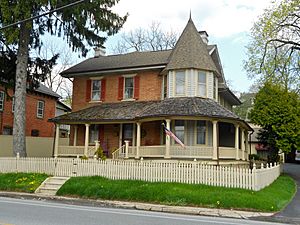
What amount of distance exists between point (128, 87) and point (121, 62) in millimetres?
2512

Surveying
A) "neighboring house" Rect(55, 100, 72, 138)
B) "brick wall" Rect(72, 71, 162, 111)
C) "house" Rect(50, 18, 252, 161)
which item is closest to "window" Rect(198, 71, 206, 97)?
"house" Rect(50, 18, 252, 161)

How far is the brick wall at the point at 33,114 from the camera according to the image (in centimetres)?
3219

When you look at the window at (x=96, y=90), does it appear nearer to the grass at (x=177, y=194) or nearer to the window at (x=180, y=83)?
the window at (x=180, y=83)

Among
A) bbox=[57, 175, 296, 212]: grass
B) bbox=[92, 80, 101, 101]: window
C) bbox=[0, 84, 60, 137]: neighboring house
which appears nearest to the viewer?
bbox=[57, 175, 296, 212]: grass

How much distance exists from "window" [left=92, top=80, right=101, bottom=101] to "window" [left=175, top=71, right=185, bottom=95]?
6.72 m

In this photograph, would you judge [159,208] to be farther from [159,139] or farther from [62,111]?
[62,111]

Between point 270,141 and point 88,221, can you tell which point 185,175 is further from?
point 270,141

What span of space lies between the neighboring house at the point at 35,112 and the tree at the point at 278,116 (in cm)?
2051

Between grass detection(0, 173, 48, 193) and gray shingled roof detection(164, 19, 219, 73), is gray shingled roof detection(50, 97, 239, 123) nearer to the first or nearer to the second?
gray shingled roof detection(164, 19, 219, 73)

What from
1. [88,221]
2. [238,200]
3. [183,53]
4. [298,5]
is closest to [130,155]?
[183,53]

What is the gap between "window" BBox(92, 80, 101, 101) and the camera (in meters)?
27.1

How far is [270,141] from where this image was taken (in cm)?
2753

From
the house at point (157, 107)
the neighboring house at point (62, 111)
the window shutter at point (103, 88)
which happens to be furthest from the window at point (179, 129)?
the neighboring house at point (62, 111)

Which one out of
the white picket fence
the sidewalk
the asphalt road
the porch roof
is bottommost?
the sidewalk
